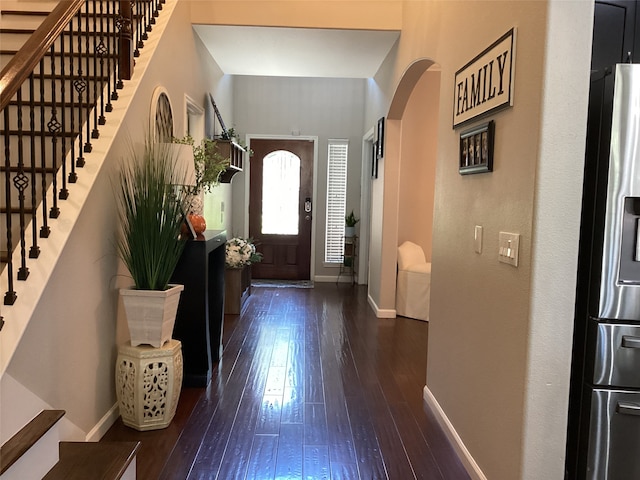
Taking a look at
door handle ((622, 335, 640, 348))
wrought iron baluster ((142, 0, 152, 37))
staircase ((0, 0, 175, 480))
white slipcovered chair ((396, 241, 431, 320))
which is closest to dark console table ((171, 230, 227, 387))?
staircase ((0, 0, 175, 480))

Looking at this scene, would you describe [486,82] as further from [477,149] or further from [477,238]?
[477,238]

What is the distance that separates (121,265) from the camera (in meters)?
3.00

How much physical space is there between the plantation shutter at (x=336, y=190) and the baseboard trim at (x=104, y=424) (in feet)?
→ 16.5

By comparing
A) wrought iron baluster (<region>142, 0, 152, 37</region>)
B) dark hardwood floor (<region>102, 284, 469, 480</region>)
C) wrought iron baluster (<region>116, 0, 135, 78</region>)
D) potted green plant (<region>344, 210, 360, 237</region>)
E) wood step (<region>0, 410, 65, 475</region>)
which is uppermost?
wrought iron baluster (<region>142, 0, 152, 37</region>)

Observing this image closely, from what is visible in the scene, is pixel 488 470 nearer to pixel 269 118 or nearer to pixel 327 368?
pixel 327 368

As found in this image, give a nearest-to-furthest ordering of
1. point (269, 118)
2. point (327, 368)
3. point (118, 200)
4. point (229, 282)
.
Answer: point (118, 200) < point (327, 368) < point (229, 282) < point (269, 118)

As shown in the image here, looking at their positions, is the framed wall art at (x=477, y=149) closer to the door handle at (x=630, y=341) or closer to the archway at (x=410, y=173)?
the door handle at (x=630, y=341)

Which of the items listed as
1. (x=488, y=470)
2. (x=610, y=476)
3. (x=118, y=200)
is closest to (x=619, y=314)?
(x=610, y=476)

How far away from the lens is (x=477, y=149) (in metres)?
2.37

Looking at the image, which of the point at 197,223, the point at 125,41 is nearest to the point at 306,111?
the point at 197,223

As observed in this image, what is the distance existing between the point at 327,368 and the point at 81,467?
2.09 meters

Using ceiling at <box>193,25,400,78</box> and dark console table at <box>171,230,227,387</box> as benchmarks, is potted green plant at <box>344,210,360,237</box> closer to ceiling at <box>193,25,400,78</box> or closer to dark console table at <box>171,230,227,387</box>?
ceiling at <box>193,25,400,78</box>

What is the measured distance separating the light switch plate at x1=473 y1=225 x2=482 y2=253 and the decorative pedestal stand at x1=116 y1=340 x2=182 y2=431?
66.4 inches

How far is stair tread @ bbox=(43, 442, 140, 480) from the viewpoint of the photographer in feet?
6.21
